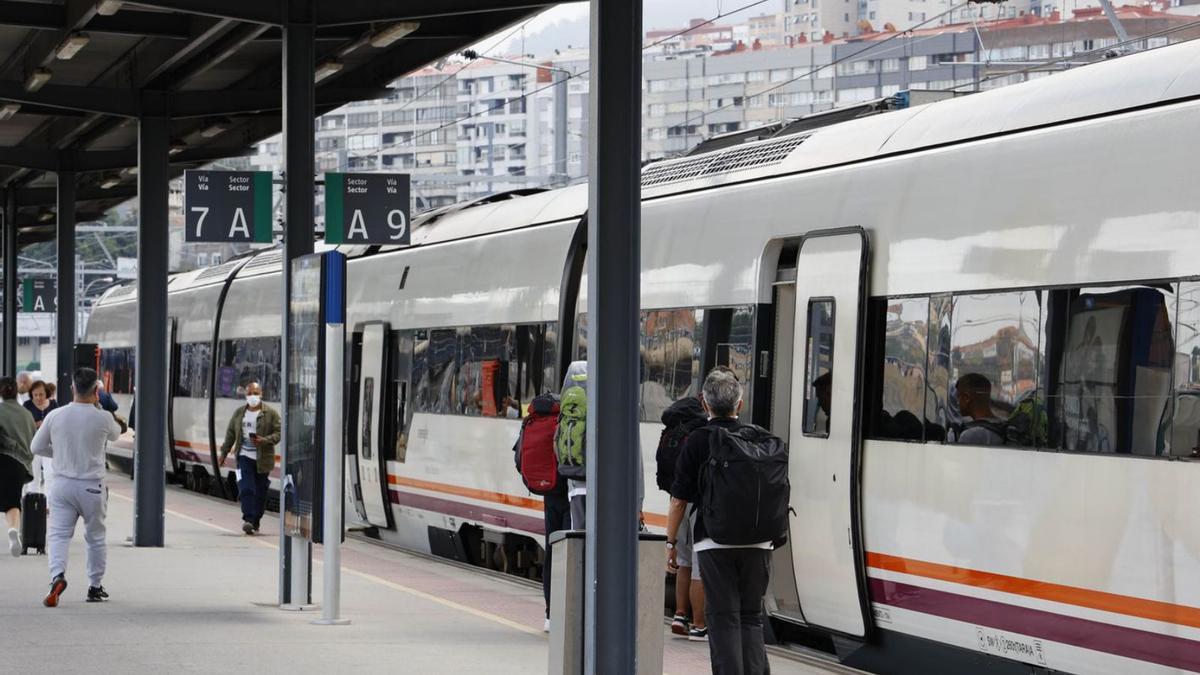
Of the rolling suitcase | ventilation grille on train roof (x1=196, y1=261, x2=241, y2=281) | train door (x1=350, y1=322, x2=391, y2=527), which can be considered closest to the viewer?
the rolling suitcase

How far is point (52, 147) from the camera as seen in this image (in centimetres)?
2217

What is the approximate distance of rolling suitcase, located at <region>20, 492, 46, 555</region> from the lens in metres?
16.1

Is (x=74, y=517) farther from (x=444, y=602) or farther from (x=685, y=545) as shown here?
(x=685, y=545)

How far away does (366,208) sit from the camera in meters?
14.3

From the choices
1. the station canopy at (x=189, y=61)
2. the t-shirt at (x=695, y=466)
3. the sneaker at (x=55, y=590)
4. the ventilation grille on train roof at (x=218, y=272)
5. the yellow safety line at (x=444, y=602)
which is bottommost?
the yellow safety line at (x=444, y=602)

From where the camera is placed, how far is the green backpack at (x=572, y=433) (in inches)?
411

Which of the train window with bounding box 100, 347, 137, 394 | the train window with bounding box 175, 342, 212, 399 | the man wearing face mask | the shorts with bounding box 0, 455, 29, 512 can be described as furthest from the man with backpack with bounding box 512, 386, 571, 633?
the train window with bounding box 100, 347, 137, 394

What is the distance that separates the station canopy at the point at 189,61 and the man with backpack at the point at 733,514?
5328 mm

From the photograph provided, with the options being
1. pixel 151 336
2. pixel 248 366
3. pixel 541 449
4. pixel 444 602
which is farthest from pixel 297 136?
pixel 248 366

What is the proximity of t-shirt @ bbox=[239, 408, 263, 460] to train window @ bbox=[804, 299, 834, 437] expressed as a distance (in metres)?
10.8

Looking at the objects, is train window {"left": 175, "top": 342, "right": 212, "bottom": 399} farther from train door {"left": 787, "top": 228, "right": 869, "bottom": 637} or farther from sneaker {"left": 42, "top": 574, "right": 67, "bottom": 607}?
train door {"left": 787, "top": 228, "right": 869, "bottom": 637}

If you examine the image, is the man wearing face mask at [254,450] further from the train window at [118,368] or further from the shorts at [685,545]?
the train window at [118,368]

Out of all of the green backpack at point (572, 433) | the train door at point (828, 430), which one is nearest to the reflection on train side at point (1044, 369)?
the train door at point (828, 430)

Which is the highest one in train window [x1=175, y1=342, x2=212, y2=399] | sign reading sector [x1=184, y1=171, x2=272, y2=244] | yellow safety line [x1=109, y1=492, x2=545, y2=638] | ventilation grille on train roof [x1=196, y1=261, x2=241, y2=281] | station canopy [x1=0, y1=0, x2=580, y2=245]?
station canopy [x1=0, y1=0, x2=580, y2=245]
